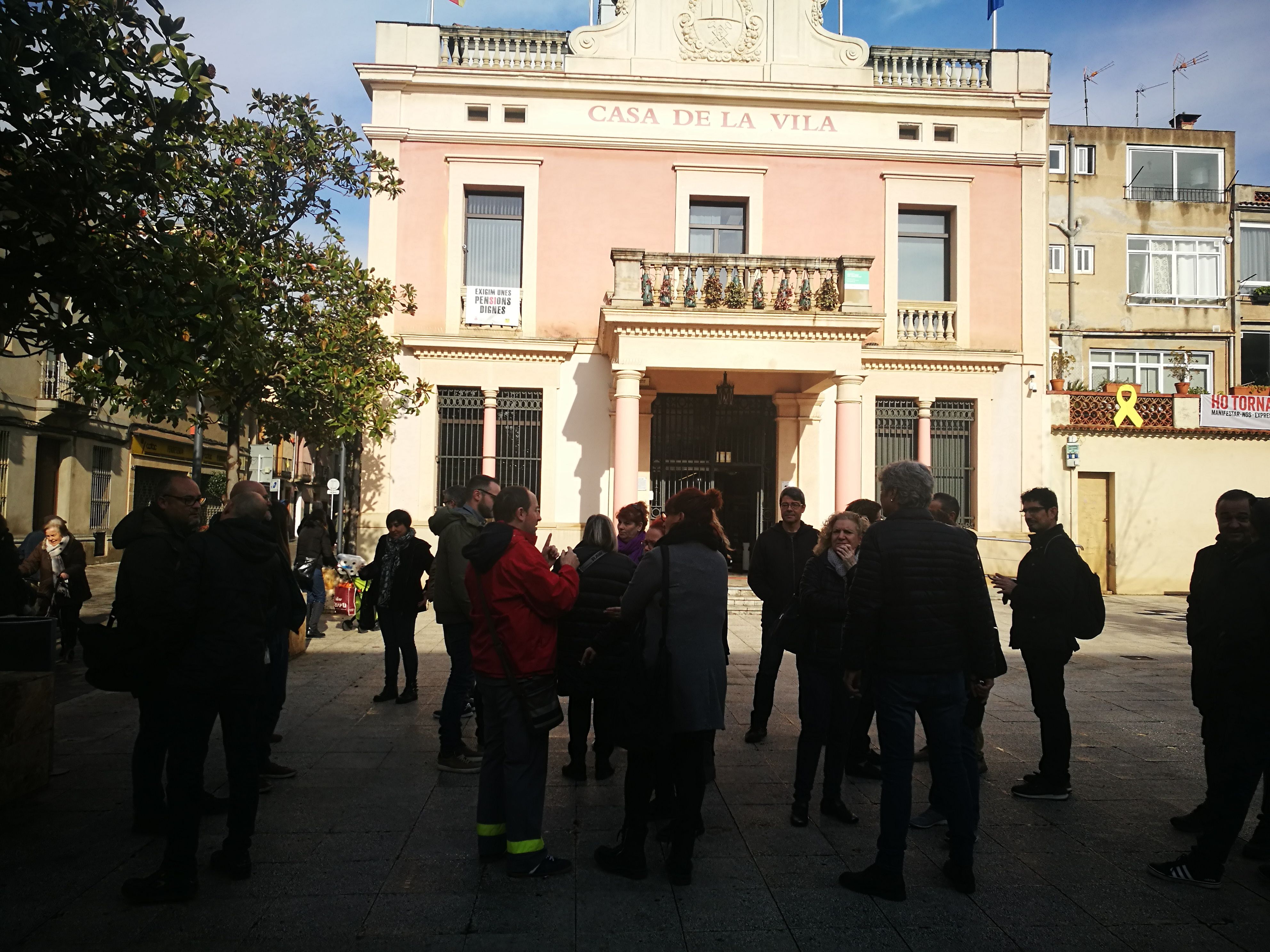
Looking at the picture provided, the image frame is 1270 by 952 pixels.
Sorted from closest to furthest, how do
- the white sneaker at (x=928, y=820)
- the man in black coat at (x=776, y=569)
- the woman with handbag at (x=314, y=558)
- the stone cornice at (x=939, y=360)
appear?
the white sneaker at (x=928, y=820) → the man in black coat at (x=776, y=569) → the woman with handbag at (x=314, y=558) → the stone cornice at (x=939, y=360)

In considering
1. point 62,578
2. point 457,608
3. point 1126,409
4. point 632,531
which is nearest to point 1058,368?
point 1126,409

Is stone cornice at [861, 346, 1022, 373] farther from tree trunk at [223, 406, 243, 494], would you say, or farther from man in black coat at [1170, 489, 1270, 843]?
man in black coat at [1170, 489, 1270, 843]

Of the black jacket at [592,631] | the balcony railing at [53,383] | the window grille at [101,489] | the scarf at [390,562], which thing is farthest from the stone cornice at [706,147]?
the black jacket at [592,631]

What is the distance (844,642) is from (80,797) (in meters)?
4.50

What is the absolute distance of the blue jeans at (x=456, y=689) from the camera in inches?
231

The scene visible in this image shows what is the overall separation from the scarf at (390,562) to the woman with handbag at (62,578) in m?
4.27

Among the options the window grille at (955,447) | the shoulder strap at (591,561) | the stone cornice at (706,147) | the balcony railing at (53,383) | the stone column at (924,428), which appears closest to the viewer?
the shoulder strap at (591,561)

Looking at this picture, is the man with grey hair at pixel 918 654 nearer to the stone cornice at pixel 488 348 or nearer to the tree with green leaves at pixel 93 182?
the tree with green leaves at pixel 93 182

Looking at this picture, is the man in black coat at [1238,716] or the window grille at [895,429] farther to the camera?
the window grille at [895,429]

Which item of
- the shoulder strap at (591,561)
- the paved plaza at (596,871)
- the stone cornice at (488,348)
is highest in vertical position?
the stone cornice at (488,348)

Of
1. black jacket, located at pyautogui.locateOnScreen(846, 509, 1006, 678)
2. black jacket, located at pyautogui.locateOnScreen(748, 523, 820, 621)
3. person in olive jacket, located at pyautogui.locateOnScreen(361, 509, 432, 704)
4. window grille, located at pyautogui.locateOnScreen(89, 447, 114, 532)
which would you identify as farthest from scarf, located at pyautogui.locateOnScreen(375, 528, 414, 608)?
window grille, located at pyautogui.locateOnScreen(89, 447, 114, 532)

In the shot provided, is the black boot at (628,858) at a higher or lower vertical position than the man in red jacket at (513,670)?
lower

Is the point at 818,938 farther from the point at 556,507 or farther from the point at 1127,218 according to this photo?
the point at 1127,218

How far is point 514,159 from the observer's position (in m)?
17.5
